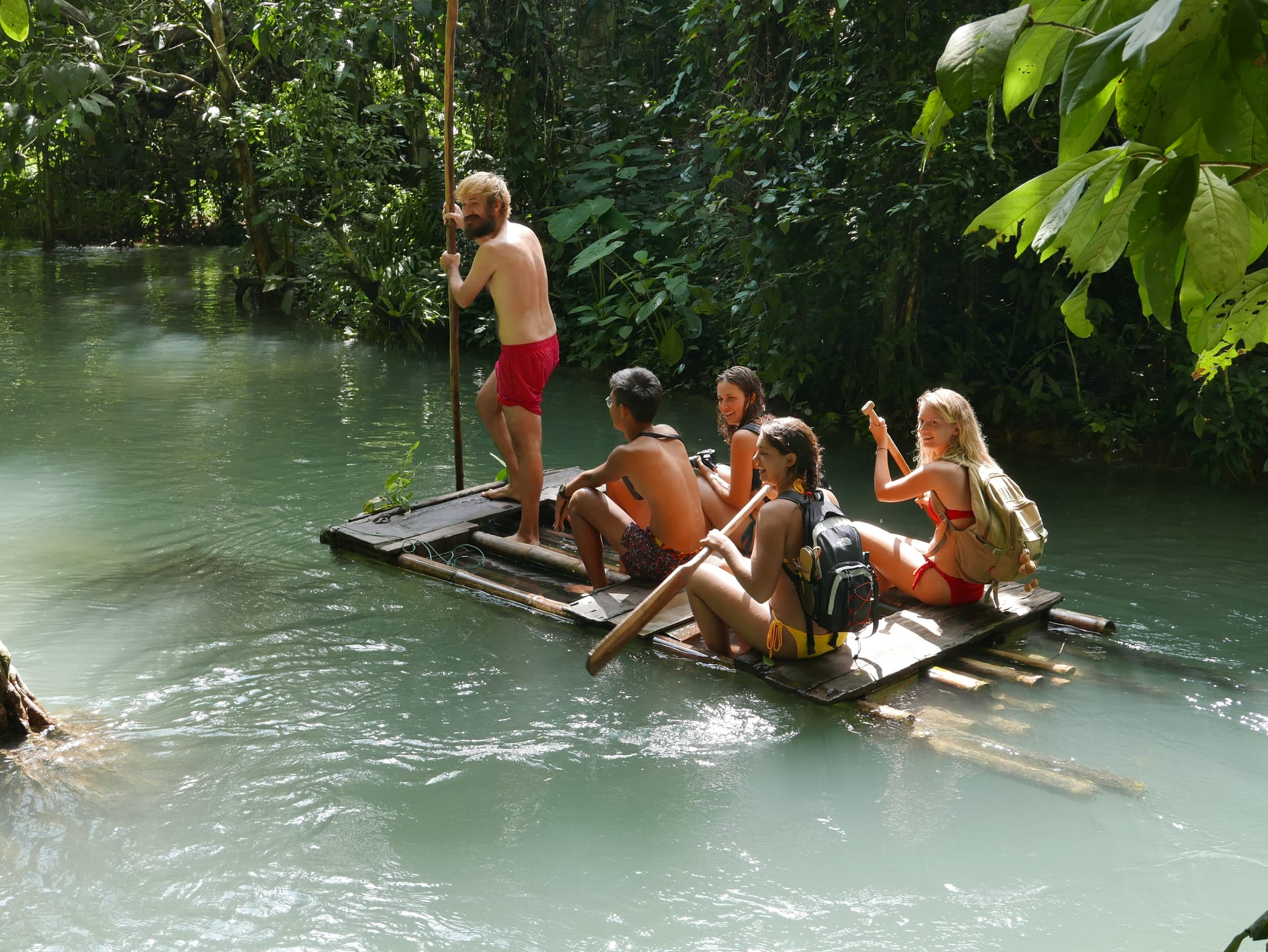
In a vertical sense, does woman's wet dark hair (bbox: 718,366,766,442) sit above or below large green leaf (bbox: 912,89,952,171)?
below

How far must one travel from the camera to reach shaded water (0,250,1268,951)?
10.5 ft

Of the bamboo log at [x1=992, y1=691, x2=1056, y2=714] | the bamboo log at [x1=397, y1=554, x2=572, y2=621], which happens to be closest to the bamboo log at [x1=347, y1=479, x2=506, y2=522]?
the bamboo log at [x1=397, y1=554, x2=572, y2=621]

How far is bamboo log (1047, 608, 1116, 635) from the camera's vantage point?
5.05 meters

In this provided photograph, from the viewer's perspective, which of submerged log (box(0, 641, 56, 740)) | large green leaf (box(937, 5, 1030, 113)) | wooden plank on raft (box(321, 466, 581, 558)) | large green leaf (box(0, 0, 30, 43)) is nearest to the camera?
large green leaf (box(937, 5, 1030, 113))

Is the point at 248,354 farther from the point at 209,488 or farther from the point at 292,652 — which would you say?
the point at 292,652

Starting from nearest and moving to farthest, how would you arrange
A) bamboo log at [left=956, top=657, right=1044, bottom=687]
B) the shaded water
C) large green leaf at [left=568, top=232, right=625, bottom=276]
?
the shaded water, bamboo log at [left=956, top=657, right=1044, bottom=687], large green leaf at [left=568, top=232, right=625, bottom=276]

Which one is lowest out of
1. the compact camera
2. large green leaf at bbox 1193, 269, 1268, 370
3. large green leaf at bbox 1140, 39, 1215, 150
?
the compact camera

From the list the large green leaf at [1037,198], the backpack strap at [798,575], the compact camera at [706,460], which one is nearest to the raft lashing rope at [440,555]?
the compact camera at [706,460]

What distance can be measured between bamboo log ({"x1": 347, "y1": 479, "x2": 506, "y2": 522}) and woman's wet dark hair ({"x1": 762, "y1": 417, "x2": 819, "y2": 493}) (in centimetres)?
291

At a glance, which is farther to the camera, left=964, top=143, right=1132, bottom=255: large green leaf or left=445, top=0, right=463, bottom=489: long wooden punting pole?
left=445, top=0, right=463, bottom=489: long wooden punting pole

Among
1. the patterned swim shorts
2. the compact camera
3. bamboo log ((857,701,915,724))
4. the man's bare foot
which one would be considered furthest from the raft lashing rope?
bamboo log ((857,701,915,724))

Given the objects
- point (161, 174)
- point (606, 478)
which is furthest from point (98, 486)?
point (161, 174)

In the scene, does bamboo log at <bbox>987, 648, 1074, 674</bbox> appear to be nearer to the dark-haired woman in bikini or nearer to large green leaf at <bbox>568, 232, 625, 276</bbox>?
the dark-haired woman in bikini

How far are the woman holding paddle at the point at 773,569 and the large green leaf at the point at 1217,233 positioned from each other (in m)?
3.31
